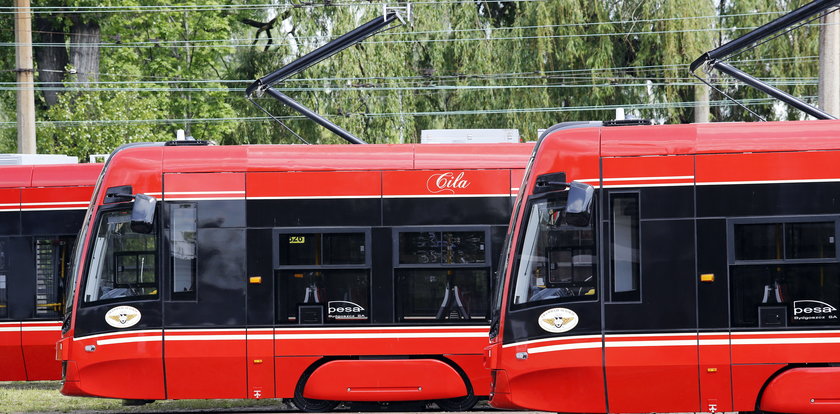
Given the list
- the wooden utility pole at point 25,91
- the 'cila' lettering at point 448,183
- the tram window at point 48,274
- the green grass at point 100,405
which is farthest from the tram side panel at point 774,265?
the wooden utility pole at point 25,91

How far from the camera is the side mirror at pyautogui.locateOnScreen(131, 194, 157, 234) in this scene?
1380cm

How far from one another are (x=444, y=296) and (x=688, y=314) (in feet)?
10.4

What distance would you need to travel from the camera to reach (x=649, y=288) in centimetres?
1205

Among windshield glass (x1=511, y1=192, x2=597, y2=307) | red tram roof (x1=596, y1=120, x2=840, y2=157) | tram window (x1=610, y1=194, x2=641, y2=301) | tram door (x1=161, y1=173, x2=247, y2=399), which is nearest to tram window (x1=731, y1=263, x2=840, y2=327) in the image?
tram window (x1=610, y1=194, x2=641, y2=301)

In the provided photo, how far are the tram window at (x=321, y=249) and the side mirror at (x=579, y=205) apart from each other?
3.43m

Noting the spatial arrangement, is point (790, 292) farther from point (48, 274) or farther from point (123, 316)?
point (48, 274)

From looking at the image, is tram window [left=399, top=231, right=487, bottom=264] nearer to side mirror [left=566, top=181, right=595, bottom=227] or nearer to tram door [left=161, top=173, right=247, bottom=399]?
tram door [left=161, top=173, right=247, bottom=399]

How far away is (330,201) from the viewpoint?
571 inches

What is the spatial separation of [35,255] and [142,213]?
4920mm

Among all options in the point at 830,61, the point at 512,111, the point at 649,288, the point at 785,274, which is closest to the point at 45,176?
the point at 649,288

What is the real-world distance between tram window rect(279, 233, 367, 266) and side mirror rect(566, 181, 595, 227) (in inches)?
135

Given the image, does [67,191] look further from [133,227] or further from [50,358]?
[133,227]

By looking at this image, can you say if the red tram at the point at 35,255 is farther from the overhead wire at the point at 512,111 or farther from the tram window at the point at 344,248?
the overhead wire at the point at 512,111

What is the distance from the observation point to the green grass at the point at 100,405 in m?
16.3
